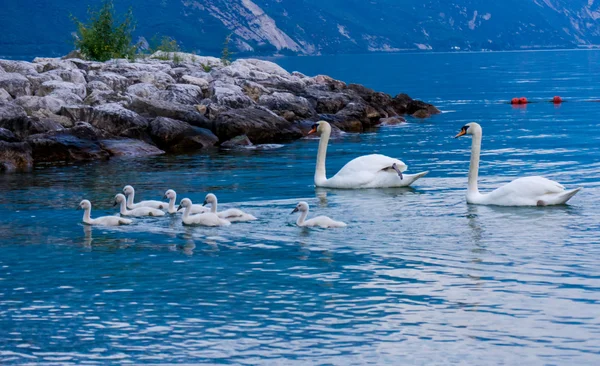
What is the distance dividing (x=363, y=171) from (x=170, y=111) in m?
14.9

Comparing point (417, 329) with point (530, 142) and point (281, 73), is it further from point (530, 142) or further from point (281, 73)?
point (281, 73)

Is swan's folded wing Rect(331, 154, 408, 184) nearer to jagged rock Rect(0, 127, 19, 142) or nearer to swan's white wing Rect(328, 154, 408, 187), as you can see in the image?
swan's white wing Rect(328, 154, 408, 187)

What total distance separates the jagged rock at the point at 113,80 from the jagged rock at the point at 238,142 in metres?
8.11

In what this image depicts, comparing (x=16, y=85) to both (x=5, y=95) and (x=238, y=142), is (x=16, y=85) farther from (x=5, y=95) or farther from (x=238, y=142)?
(x=238, y=142)

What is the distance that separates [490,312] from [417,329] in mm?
1122

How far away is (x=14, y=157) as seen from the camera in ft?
94.4

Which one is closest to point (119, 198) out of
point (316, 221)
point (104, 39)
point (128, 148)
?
point (316, 221)

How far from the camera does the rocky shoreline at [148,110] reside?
3167 centimetres

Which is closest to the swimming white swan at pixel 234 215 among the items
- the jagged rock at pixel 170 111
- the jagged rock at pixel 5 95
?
the jagged rock at pixel 170 111

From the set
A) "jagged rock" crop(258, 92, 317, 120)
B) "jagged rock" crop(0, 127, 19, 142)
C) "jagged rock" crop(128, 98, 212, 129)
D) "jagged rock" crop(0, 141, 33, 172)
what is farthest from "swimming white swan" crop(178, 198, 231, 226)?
"jagged rock" crop(258, 92, 317, 120)

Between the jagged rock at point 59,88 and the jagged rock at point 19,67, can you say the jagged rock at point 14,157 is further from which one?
the jagged rock at point 19,67

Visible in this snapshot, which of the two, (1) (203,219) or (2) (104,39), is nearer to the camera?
(1) (203,219)

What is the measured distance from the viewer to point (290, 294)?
43.8 feet

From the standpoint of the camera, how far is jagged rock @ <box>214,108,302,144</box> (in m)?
35.8
